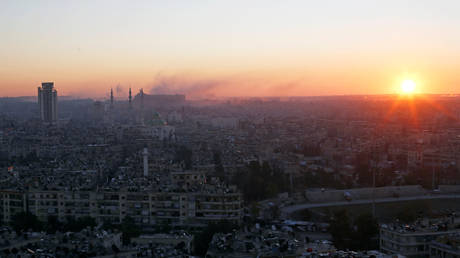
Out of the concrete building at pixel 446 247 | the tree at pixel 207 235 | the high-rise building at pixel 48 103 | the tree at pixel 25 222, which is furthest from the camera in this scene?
the high-rise building at pixel 48 103

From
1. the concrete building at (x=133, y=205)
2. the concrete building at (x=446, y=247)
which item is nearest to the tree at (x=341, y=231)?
the concrete building at (x=446, y=247)

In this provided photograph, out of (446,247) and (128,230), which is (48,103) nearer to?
(128,230)

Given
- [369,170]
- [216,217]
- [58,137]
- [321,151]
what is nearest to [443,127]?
[321,151]

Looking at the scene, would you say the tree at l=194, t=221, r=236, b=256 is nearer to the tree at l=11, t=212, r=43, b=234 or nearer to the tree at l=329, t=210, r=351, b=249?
the tree at l=329, t=210, r=351, b=249

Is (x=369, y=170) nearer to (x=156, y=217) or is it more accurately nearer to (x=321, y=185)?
(x=321, y=185)

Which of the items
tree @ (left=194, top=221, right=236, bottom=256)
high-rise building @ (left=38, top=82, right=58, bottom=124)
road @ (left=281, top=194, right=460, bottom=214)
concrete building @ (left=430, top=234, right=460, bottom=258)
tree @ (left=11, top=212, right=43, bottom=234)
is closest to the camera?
concrete building @ (left=430, top=234, right=460, bottom=258)

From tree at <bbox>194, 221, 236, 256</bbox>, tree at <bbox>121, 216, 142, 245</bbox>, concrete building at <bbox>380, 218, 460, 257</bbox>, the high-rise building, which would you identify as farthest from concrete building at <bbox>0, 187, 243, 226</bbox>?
the high-rise building

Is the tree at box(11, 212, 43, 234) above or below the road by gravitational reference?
above

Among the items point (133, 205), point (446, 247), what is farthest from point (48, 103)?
point (446, 247)

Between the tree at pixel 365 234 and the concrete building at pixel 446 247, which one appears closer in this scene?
the concrete building at pixel 446 247

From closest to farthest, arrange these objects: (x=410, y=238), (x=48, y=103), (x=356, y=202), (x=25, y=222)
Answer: (x=410, y=238) < (x=25, y=222) < (x=356, y=202) < (x=48, y=103)

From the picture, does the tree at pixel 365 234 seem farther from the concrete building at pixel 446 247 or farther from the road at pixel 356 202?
the road at pixel 356 202
